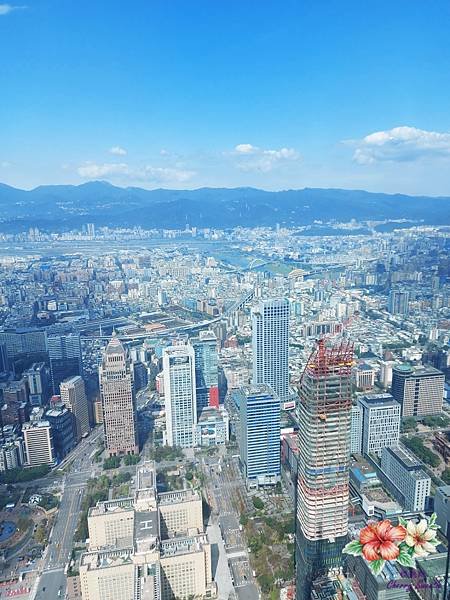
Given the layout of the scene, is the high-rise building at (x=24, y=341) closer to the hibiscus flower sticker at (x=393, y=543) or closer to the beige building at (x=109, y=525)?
the beige building at (x=109, y=525)

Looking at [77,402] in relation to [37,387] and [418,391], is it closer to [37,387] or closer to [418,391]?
[37,387]

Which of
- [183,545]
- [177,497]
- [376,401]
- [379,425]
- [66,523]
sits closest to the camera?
[183,545]

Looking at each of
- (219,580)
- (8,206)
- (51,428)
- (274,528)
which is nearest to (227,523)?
(274,528)

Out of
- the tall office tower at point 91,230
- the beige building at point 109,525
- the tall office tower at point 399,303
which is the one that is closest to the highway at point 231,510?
the beige building at point 109,525

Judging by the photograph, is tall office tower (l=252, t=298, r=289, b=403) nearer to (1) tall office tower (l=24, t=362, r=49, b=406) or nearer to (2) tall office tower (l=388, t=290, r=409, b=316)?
(1) tall office tower (l=24, t=362, r=49, b=406)

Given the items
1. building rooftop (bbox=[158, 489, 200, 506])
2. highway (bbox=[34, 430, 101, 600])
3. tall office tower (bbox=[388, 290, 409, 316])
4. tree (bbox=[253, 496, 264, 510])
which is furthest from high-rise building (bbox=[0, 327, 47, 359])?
tall office tower (bbox=[388, 290, 409, 316])

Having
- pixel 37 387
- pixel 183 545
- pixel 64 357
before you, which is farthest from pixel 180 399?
pixel 64 357
